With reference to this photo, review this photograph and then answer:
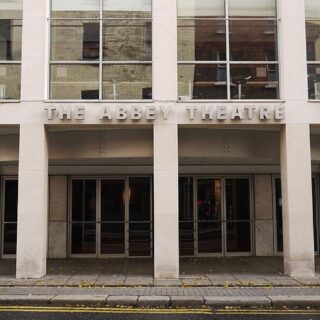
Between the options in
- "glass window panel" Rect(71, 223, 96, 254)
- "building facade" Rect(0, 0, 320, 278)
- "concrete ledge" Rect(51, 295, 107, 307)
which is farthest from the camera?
"glass window panel" Rect(71, 223, 96, 254)

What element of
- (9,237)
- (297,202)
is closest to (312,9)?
(297,202)

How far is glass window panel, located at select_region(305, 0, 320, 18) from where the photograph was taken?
1386 centimetres

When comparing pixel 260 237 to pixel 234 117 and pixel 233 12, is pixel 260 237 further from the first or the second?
pixel 233 12

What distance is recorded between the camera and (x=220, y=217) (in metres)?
17.2

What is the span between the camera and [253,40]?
1381 centimetres

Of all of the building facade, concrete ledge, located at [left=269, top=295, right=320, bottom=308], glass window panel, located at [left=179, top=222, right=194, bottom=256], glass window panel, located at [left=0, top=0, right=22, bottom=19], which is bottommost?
concrete ledge, located at [left=269, top=295, right=320, bottom=308]

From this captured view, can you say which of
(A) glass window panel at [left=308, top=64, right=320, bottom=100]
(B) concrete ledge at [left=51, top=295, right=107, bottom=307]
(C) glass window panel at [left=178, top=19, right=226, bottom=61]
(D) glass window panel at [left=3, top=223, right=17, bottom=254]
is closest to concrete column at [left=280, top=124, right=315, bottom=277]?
(A) glass window panel at [left=308, top=64, right=320, bottom=100]

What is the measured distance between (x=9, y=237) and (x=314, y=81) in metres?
10.9

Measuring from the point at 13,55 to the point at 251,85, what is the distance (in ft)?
21.3

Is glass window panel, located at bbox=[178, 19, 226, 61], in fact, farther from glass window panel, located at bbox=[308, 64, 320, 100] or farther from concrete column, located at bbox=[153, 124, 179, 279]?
glass window panel, located at bbox=[308, 64, 320, 100]

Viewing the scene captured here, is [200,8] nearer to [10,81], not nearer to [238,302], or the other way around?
[10,81]

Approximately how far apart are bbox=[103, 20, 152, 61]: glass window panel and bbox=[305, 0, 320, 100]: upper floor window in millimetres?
4335

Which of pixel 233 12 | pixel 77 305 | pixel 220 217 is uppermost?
pixel 233 12

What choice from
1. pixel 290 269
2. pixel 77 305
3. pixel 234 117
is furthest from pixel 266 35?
pixel 77 305
